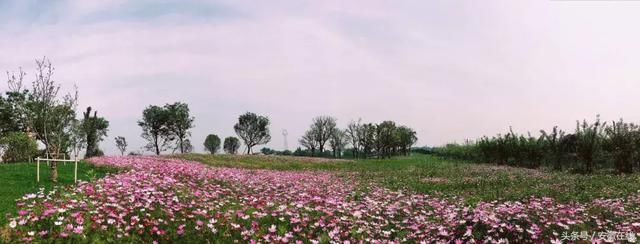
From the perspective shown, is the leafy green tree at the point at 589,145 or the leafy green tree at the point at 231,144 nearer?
the leafy green tree at the point at 589,145

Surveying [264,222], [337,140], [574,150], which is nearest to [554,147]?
[574,150]

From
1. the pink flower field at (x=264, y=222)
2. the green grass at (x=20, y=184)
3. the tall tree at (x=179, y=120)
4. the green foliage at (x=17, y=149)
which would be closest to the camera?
the pink flower field at (x=264, y=222)

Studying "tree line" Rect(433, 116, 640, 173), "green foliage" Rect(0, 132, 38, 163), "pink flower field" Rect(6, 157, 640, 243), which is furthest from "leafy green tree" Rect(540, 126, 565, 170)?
"green foliage" Rect(0, 132, 38, 163)

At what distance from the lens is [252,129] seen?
276ft

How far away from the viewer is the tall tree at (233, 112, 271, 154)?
276 ft

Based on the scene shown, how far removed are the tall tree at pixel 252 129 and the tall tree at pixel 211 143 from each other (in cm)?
443

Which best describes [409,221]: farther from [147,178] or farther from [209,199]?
[147,178]

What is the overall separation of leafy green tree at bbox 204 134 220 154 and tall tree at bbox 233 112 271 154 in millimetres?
4427

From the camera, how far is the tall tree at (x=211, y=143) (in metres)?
85.6

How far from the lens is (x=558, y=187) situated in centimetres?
1903

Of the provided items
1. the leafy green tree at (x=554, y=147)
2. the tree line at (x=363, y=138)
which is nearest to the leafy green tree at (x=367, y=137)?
the tree line at (x=363, y=138)

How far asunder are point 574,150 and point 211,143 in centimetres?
6142

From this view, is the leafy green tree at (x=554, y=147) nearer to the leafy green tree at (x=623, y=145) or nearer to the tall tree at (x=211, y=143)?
the leafy green tree at (x=623, y=145)

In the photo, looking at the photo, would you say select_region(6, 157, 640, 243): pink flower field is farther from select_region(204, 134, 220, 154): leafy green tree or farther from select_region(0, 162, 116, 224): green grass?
select_region(204, 134, 220, 154): leafy green tree
